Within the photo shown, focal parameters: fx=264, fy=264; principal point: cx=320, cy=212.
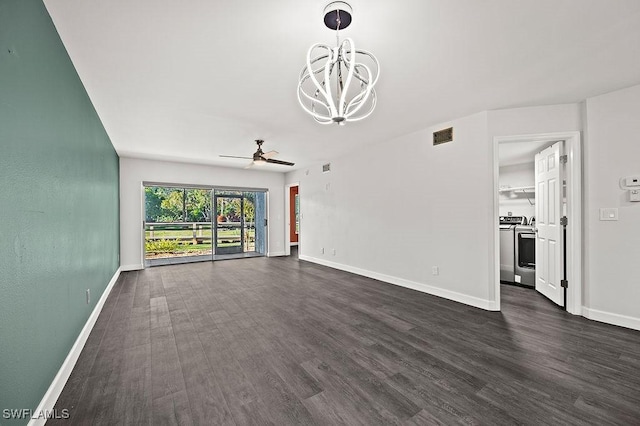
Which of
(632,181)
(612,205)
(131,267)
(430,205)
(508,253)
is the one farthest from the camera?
(131,267)

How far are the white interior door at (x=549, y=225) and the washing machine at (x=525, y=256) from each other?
0.18 metres

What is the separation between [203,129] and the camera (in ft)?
13.2

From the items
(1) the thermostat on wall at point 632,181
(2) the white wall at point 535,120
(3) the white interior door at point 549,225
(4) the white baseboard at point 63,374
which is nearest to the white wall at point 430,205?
(2) the white wall at point 535,120

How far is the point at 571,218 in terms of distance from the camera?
10.4 feet

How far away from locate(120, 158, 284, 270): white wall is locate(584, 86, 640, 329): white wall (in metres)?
6.67

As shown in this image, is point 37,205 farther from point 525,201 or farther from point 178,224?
point 525,201

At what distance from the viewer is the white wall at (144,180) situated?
19.1 feet

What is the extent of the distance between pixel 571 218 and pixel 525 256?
1.40 meters

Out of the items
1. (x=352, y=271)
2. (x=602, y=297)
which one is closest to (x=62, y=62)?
(x=352, y=271)

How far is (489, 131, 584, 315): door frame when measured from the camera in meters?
3.10

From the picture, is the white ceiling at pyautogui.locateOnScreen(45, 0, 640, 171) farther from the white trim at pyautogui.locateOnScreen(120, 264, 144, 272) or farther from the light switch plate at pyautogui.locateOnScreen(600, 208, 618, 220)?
the white trim at pyautogui.locateOnScreen(120, 264, 144, 272)

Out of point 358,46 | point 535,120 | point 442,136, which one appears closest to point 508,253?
point 535,120

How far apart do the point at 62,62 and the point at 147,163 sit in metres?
4.61

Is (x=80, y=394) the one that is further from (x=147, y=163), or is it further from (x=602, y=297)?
(x=147, y=163)
